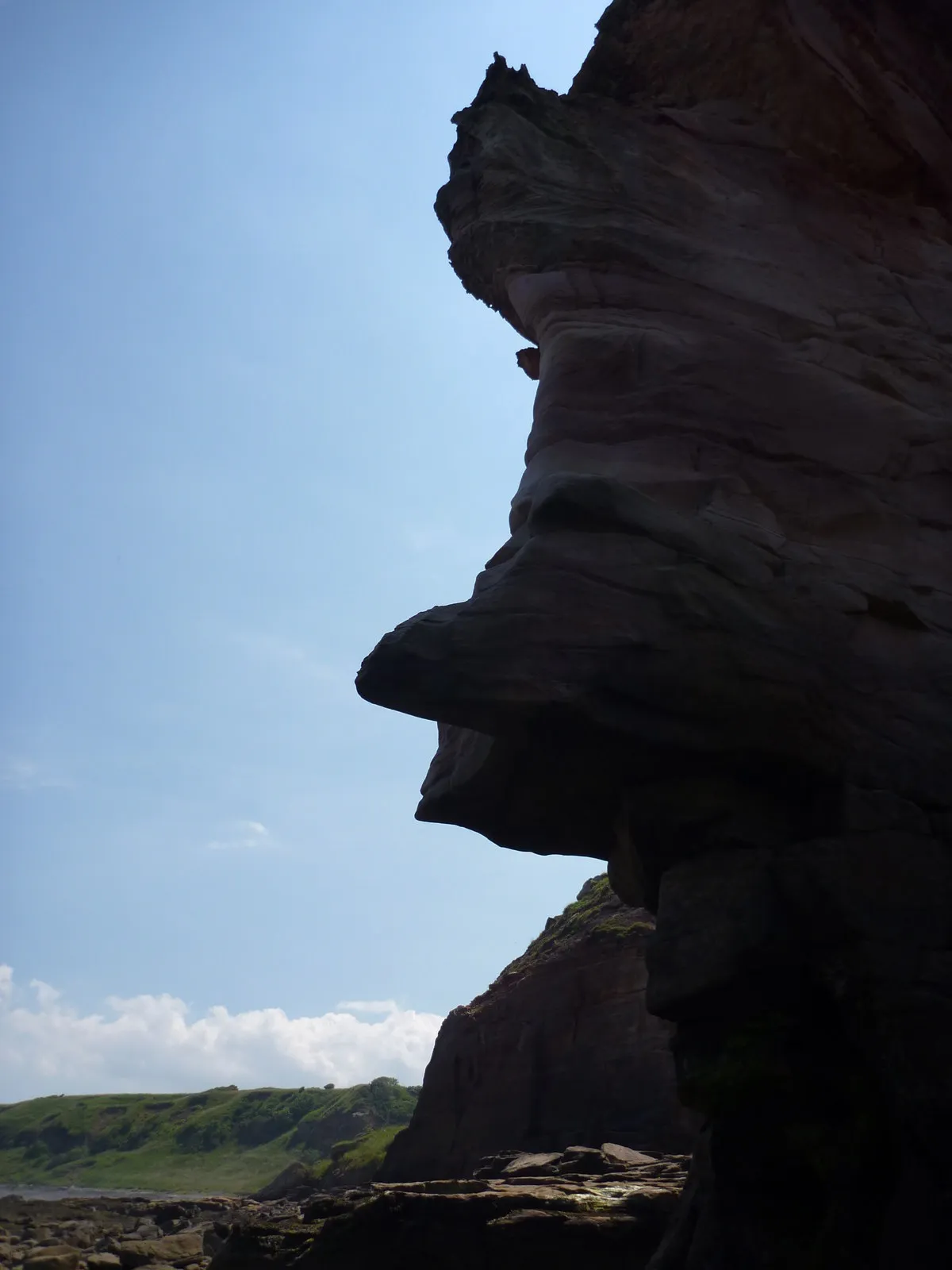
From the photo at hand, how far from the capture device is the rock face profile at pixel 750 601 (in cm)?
1020

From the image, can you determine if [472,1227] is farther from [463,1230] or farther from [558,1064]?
[558,1064]

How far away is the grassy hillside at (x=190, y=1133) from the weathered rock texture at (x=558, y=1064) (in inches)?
1682

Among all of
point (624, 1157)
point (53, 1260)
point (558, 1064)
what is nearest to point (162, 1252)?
point (53, 1260)

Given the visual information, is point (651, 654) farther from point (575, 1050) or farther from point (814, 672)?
point (575, 1050)

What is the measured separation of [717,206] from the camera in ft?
57.7

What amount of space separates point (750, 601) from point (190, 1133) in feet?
341

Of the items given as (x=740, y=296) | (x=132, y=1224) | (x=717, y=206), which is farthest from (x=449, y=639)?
(x=132, y=1224)

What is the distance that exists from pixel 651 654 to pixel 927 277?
33.9 feet

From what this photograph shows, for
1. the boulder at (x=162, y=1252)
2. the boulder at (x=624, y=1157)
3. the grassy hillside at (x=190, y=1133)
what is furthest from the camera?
the grassy hillside at (x=190, y=1133)

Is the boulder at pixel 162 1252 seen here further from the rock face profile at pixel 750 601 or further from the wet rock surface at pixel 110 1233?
the rock face profile at pixel 750 601

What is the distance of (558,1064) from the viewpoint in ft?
94.5

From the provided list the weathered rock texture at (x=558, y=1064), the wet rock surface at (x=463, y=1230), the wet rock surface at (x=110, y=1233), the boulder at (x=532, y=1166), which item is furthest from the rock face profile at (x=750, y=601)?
the weathered rock texture at (x=558, y=1064)

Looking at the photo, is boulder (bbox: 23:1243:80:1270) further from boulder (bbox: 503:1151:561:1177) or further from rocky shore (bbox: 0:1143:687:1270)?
rocky shore (bbox: 0:1143:687:1270)

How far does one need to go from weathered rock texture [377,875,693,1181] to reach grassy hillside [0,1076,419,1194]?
140 ft
